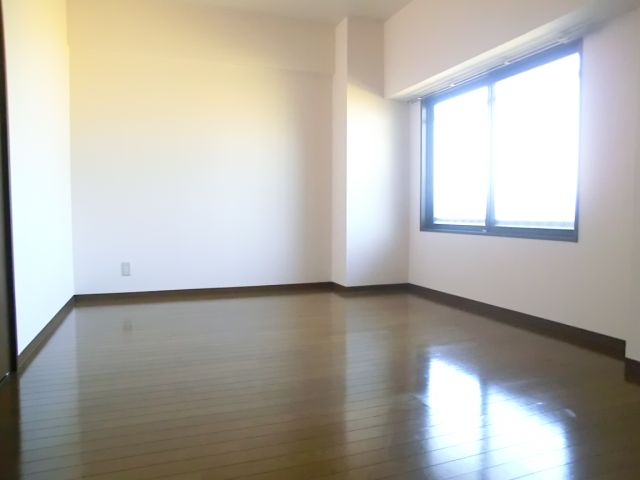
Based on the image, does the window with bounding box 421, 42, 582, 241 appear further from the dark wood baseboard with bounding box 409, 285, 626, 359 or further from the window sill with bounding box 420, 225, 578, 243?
the dark wood baseboard with bounding box 409, 285, 626, 359

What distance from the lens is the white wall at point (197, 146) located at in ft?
15.2

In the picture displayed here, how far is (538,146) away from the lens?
12.2 ft

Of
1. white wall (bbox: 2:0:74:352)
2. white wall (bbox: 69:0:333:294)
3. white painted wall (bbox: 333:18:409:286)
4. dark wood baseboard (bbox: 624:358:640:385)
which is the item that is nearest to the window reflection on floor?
dark wood baseboard (bbox: 624:358:640:385)

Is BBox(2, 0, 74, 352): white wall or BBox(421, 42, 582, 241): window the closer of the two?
BBox(2, 0, 74, 352): white wall

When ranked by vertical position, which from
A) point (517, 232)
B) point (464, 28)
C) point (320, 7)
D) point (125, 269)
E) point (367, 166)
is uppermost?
point (320, 7)

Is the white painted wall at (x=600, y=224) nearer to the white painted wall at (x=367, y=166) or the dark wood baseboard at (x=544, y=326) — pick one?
the dark wood baseboard at (x=544, y=326)

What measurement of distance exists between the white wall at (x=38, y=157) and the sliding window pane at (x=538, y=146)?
3.69 m

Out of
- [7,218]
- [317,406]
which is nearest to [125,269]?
[7,218]

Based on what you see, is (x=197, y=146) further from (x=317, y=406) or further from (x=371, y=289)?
(x=317, y=406)

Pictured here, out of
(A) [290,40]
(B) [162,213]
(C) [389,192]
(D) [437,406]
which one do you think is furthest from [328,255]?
(D) [437,406]

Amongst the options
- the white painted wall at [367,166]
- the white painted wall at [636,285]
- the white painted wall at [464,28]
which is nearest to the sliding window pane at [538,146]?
the white painted wall at [464,28]

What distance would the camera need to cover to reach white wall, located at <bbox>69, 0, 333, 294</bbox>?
4.62 metres

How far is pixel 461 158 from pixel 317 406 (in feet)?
10.9

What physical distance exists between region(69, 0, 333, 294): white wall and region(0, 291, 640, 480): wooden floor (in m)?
1.46
